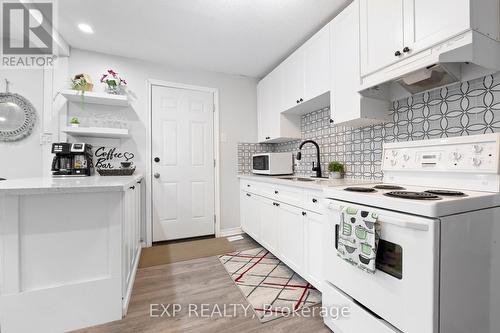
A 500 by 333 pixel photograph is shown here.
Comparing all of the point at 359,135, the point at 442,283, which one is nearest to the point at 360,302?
the point at 442,283

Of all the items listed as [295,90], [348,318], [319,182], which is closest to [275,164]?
[295,90]

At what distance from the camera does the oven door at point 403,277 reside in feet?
2.83

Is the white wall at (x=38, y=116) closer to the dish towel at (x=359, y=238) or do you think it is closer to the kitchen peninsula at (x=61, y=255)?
the kitchen peninsula at (x=61, y=255)

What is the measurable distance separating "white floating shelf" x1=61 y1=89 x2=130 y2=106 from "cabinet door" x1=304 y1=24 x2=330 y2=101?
2.07 metres

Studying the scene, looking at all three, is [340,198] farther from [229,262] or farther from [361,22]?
[229,262]

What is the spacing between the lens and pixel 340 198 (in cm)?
130

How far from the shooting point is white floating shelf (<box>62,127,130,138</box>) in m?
2.37

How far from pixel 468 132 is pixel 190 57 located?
282 cm

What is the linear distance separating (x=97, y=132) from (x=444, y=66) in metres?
3.06

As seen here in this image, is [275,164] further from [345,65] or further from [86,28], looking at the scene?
[86,28]

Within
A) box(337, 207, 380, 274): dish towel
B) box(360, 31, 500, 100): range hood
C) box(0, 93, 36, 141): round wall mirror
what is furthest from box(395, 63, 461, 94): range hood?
box(0, 93, 36, 141): round wall mirror

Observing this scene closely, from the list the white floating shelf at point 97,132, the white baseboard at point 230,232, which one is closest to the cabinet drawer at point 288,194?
the white baseboard at point 230,232

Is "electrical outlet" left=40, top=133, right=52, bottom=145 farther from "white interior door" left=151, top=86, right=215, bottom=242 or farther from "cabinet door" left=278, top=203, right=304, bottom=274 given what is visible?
"cabinet door" left=278, top=203, right=304, bottom=274

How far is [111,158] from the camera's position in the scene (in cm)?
272
